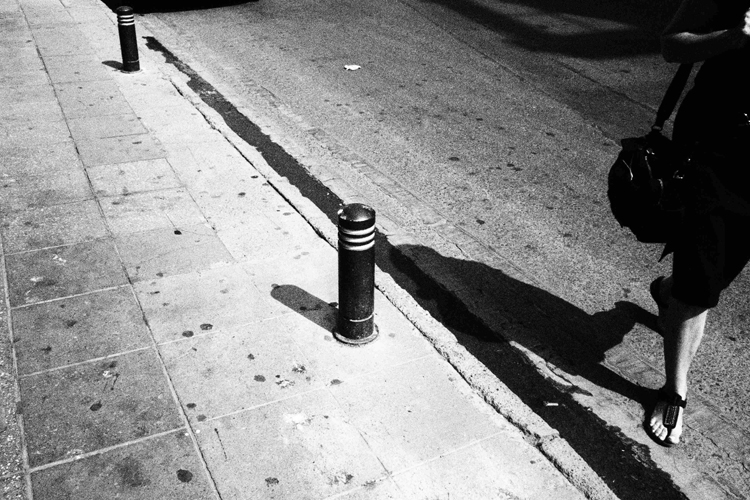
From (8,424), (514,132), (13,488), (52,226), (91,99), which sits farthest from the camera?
(91,99)

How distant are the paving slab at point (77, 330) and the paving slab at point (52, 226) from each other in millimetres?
844

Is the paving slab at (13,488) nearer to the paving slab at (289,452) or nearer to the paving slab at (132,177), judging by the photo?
the paving slab at (289,452)

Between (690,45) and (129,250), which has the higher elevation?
(690,45)

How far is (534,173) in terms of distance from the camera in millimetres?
7004

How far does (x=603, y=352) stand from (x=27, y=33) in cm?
986

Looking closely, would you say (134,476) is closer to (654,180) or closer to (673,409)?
(673,409)

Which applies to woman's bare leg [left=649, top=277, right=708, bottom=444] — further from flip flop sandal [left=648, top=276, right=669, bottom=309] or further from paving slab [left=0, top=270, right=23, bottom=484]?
paving slab [left=0, top=270, right=23, bottom=484]

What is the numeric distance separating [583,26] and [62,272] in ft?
32.1

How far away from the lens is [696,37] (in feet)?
11.6

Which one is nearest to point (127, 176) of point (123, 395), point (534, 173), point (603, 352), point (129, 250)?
point (129, 250)

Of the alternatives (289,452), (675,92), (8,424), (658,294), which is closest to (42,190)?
(8,424)

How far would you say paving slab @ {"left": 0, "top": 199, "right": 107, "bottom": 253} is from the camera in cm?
543

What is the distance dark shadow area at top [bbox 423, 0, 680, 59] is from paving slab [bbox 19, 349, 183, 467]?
28.1 feet

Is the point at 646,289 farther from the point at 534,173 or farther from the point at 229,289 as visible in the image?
the point at 229,289
